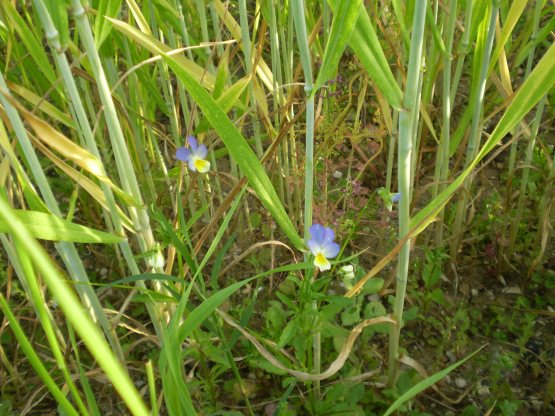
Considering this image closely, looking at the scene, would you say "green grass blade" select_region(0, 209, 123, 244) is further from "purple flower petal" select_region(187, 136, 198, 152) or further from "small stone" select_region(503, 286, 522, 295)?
"small stone" select_region(503, 286, 522, 295)

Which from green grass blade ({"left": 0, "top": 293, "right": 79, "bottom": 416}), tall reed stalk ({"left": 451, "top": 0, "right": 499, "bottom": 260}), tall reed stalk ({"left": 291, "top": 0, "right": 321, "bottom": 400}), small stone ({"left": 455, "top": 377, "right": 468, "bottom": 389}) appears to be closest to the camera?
green grass blade ({"left": 0, "top": 293, "right": 79, "bottom": 416})

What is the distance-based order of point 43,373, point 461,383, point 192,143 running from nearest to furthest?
point 43,373 < point 192,143 < point 461,383

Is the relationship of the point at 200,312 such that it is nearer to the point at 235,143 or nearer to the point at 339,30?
the point at 235,143

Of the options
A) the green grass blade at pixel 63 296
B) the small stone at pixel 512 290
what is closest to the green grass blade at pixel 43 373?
the green grass blade at pixel 63 296

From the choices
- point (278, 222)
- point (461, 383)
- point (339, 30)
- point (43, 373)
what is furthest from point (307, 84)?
point (461, 383)

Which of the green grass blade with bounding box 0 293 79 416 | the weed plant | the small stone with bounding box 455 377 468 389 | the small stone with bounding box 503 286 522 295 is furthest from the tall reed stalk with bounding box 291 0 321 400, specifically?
the small stone with bounding box 503 286 522 295

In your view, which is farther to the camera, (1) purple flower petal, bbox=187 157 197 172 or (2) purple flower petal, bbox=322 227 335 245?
(1) purple flower petal, bbox=187 157 197 172
